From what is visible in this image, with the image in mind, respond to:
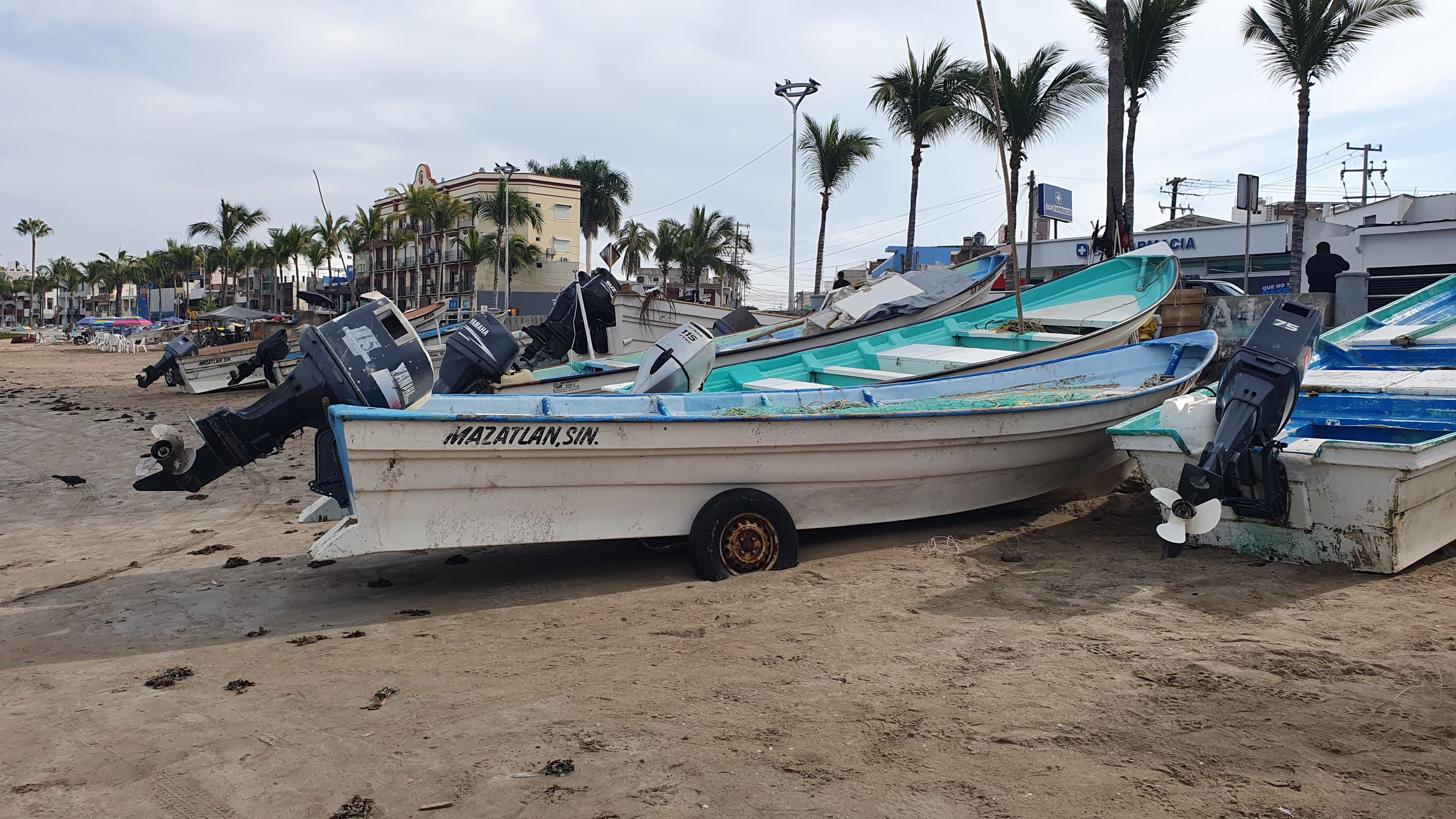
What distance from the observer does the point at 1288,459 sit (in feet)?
17.2

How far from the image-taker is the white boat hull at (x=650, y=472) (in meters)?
4.89

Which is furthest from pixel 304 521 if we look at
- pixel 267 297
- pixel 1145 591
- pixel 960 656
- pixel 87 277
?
pixel 87 277

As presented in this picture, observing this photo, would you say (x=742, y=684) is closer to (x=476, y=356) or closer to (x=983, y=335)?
(x=476, y=356)

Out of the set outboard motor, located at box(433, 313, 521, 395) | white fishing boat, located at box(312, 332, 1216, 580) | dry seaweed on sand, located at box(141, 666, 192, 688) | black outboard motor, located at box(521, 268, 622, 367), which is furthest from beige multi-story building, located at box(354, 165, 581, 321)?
dry seaweed on sand, located at box(141, 666, 192, 688)

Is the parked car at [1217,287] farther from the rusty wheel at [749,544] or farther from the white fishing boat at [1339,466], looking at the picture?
the rusty wheel at [749,544]

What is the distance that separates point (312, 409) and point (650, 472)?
77.4 inches

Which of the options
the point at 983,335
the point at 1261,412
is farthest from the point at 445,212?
the point at 1261,412

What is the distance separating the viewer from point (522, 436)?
5.06m

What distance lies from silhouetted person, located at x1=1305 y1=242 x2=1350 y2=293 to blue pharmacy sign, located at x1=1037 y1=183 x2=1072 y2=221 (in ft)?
26.7

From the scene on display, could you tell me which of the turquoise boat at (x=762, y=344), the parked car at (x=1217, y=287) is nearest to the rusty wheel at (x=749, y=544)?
the turquoise boat at (x=762, y=344)

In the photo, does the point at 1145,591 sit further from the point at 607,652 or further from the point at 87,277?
the point at 87,277

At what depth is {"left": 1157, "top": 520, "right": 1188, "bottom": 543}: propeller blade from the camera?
15.4 feet

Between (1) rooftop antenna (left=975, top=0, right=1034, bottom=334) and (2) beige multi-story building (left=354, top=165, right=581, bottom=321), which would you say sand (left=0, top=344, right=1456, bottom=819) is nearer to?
(1) rooftop antenna (left=975, top=0, right=1034, bottom=334)

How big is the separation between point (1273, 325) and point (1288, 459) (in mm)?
777
